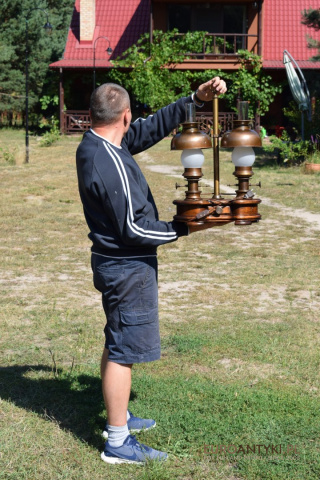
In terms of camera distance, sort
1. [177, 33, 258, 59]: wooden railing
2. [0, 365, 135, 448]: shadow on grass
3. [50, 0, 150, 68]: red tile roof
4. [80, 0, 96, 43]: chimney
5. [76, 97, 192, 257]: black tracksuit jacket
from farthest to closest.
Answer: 1. [80, 0, 96, 43]: chimney
2. [50, 0, 150, 68]: red tile roof
3. [177, 33, 258, 59]: wooden railing
4. [0, 365, 135, 448]: shadow on grass
5. [76, 97, 192, 257]: black tracksuit jacket

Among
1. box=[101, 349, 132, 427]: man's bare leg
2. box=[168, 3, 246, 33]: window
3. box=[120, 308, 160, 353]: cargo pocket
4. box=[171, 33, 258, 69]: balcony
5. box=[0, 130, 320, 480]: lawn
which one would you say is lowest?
box=[0, 130, 320, 480]: lawn

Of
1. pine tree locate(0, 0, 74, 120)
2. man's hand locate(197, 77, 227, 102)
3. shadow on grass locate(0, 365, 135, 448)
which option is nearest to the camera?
man's hand locate(197, 77, 227, 102)

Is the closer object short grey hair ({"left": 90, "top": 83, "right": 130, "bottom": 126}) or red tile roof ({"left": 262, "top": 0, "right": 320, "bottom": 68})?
short grey hair ({"left": 90, "top": 83, "right": 130, "bottom": 126})

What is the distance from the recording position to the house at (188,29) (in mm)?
24047

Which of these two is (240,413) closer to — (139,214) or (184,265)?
(139,214)

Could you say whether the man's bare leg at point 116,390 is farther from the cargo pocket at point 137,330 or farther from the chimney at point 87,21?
the chimney at point 87,21

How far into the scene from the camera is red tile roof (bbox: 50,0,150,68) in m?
25.4

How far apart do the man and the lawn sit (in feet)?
1.10

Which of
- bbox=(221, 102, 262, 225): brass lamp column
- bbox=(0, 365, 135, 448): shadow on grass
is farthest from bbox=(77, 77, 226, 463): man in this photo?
bbox=(0, 365, 135, 448): shadow on grass

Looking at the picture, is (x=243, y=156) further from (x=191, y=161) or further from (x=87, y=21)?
(x=87, y=21)

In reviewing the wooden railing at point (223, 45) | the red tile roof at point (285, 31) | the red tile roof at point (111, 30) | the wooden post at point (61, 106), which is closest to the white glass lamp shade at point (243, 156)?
the wooden railing at point (223, 45)

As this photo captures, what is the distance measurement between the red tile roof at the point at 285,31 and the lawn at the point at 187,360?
56.2ft

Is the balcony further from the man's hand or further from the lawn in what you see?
the man's hand

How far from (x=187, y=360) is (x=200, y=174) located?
1730mm
